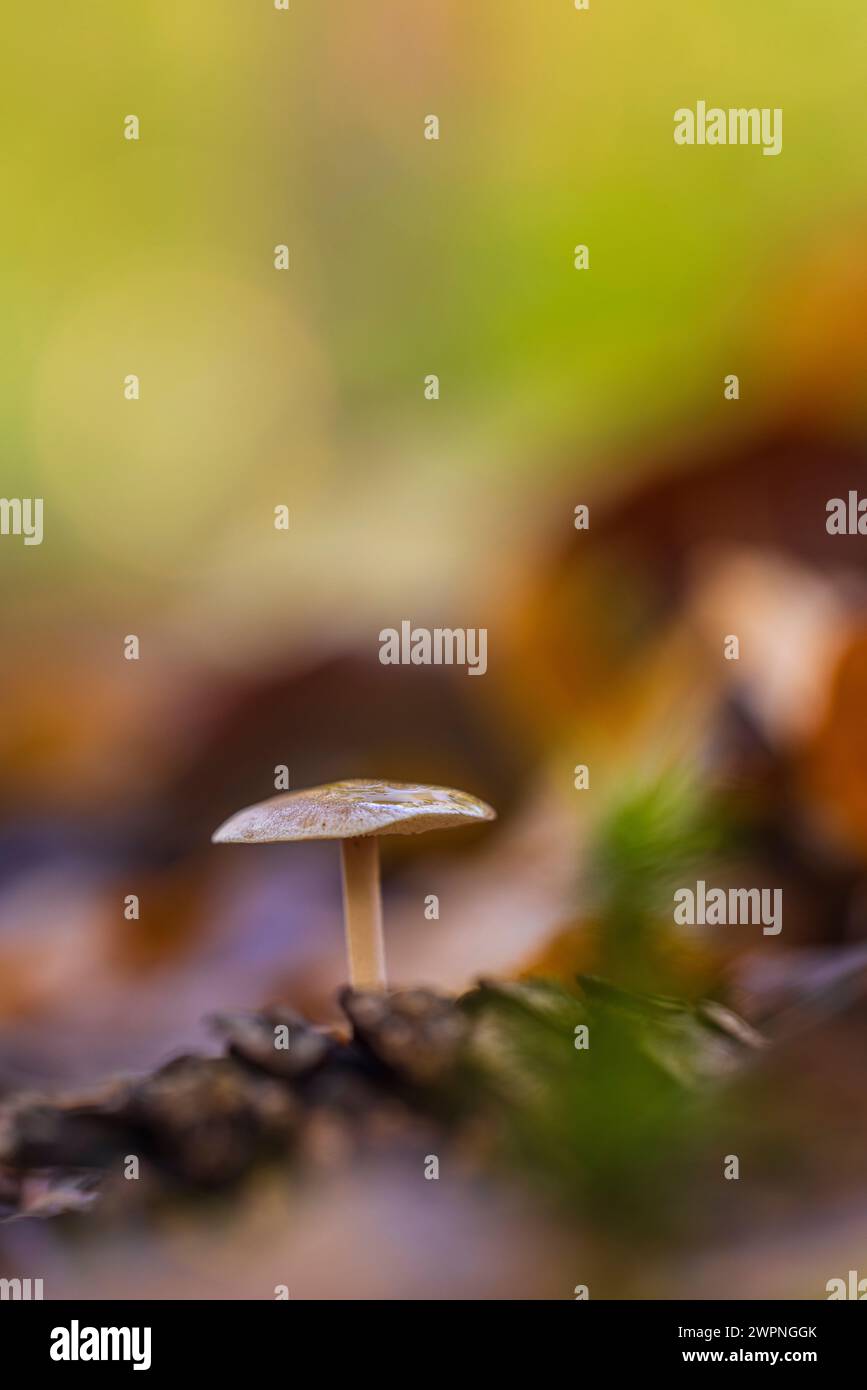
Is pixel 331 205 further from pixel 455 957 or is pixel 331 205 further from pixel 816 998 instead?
pixel 816 998

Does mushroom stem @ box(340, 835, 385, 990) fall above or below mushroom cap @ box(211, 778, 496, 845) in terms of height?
below

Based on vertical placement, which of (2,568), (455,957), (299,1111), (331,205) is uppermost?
(331,205)

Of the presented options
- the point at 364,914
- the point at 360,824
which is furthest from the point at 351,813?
the point at 364,914

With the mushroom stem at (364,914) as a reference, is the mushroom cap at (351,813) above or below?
above
